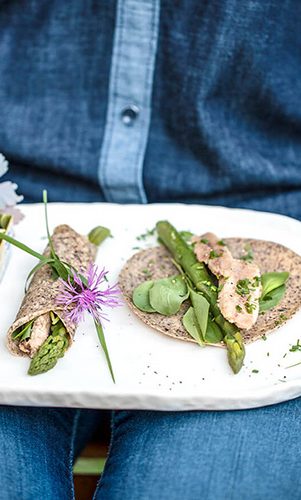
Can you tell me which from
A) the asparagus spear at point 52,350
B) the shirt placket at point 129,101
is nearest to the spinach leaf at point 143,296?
the asparagus spear at point 52,350

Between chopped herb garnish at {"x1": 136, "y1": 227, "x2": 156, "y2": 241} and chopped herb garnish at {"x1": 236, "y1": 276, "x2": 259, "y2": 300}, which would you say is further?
chopped herb garnish at {"x1": 136, "y1": 227, "x2": 156, "y2": 241}

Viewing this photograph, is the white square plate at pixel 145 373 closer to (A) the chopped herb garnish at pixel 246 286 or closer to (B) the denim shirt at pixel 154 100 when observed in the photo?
(A) the chopped herb garnish at pixel 246 286

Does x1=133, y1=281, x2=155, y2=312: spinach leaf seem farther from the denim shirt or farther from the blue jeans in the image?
the denim shirt

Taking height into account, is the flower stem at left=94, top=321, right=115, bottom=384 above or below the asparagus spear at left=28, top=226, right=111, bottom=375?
above

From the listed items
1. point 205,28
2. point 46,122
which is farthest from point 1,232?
point 205,28

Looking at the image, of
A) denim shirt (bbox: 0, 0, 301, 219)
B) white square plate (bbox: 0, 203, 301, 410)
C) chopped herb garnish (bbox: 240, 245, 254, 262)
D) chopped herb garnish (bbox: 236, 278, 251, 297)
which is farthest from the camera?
denim shirt (bbox: 0, 0, 301, 219)

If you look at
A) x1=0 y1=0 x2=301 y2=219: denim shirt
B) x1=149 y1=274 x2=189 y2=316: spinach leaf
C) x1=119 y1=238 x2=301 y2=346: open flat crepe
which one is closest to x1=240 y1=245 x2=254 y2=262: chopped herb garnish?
x1=119 y1=238 x2=301 y2=346: open flat crepe

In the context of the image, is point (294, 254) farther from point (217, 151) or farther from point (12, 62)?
point (12, 62)
